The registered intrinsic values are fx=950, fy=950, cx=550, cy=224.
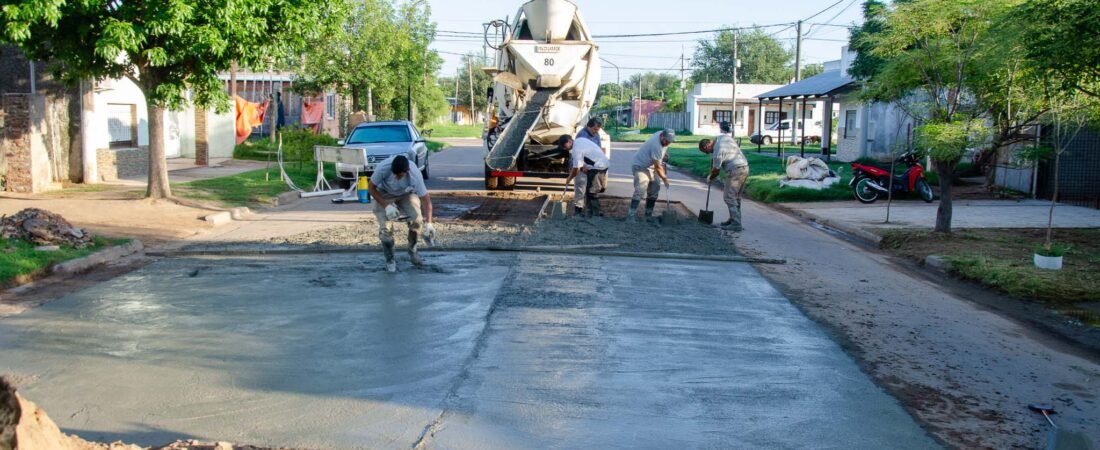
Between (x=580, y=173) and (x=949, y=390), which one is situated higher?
(x=580, y=173)

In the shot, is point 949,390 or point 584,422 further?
point 949,390

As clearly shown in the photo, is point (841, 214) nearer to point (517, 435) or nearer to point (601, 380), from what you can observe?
point (601, 380)

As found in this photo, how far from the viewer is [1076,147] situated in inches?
798

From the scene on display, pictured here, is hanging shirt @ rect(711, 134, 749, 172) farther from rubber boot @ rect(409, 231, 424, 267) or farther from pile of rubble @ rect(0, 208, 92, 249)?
pile of rubble @ rect(0, 208, 92, 249)

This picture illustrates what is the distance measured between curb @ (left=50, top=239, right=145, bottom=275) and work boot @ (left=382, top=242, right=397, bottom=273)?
3652mm

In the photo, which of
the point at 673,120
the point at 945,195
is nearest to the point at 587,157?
the point at 945,195

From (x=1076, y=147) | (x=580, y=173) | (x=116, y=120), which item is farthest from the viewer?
(x=116, y=120)

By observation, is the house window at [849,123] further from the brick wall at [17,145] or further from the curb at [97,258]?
the curb at [97,258]

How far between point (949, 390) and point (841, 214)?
12.7m

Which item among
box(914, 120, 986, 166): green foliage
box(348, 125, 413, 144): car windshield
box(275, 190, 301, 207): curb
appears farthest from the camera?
box(348, 125, 413, 144): car windshield

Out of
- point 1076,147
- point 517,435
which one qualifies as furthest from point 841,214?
point 517,435

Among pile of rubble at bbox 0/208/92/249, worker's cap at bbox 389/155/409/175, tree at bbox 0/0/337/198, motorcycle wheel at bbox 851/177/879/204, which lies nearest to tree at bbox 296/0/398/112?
tree at bbox 0/0/337/198

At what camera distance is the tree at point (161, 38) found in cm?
1414

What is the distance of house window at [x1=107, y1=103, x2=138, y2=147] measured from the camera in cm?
2414
